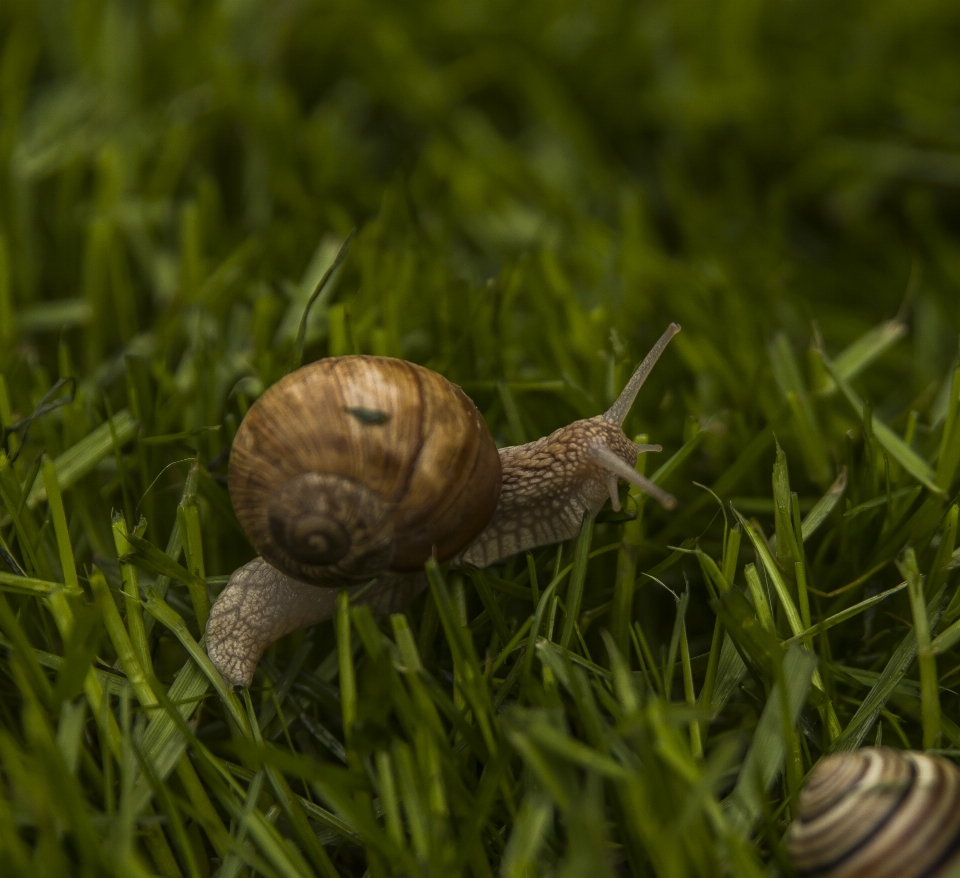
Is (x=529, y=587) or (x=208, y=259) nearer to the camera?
(x=529, y=587)

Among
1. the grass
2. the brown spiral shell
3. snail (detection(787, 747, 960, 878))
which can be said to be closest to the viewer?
snail (detection(787, 747, 960, 878))

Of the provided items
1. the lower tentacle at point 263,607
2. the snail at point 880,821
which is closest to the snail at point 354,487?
the lower tentacle at point 263,607

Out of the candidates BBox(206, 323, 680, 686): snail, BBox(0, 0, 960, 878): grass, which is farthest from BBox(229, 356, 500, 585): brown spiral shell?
BBox(0, 0, 960, 878): grass

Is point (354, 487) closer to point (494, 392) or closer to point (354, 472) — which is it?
point (354, 472)

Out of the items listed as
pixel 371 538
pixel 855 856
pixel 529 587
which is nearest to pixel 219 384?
pixel 371 538

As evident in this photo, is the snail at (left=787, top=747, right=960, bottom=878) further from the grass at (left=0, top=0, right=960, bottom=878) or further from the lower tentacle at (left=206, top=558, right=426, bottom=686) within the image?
the lower tentacle at (left=206, top=558, right=426, bottom=686)

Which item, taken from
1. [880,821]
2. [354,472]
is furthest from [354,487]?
[880,821]

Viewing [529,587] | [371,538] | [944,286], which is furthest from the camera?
[944,286]

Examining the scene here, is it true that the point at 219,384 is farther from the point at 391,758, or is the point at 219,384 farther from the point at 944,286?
the point at 944,286
